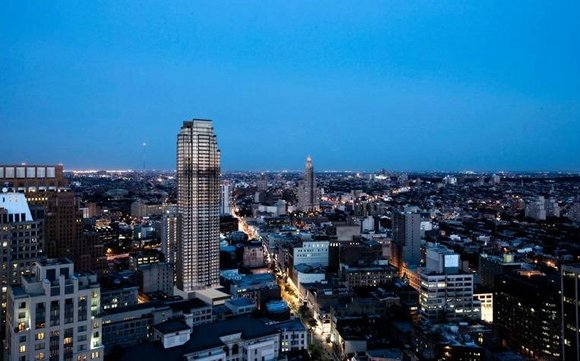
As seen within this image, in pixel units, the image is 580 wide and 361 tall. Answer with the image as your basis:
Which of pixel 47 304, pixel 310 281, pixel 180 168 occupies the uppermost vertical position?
pixel 180 168

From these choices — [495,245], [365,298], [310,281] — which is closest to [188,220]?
[310,281]

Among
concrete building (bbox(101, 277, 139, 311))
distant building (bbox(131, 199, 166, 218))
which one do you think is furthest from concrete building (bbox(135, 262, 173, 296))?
distant building (bbox(131, 199, 166, 218))

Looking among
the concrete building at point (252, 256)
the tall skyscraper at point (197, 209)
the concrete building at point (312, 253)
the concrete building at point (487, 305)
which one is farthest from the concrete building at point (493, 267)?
the tall skyscraper at point (197, 209)

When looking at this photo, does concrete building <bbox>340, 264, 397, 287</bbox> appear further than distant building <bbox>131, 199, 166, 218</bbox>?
No

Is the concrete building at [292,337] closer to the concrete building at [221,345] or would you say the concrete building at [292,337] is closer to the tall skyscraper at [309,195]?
the concrete building at [221,345]

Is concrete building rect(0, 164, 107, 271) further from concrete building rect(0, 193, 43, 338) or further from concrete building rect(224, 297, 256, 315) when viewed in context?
concrete building rect(224, 297, 256, 315)

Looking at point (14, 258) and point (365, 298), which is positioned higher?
point (14, 258)

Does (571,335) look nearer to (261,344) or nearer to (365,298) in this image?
(261,344)
